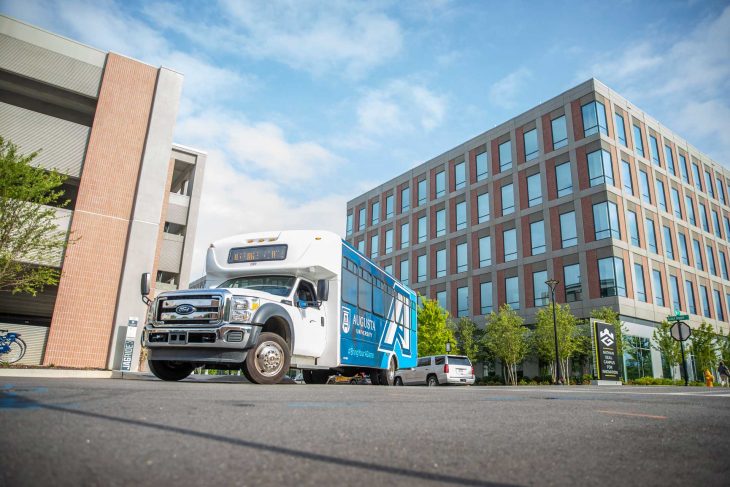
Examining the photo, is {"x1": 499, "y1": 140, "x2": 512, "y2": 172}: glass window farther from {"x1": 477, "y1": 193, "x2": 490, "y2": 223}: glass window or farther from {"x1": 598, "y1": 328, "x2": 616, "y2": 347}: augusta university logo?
{"x1": 598, "y1": 328, "x2": 616, "y2": 347}: augusta university logo

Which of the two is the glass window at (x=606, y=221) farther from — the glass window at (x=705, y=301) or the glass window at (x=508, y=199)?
the glass window at (x=705, y=301)

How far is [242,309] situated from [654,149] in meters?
42.5

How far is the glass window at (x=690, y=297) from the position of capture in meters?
38.9

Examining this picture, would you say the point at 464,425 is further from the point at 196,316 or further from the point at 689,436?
the point at 196,316

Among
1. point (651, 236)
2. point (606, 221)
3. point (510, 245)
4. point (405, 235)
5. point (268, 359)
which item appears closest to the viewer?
point (268, 359)

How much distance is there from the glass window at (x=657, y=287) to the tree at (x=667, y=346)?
9.52ft

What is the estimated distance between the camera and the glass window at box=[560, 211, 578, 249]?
3562cm

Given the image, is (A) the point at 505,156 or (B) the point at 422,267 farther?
(B) the point at 422,267

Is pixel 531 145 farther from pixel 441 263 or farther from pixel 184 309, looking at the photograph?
pixel 184 309

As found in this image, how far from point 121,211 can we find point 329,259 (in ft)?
45.2

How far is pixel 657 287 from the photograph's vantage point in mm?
36406

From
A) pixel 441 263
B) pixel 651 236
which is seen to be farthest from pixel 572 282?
pixel 441 263

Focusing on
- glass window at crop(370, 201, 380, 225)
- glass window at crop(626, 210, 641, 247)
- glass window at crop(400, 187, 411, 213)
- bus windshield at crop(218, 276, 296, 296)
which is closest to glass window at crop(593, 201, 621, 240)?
glass window at crop(626, 210, 641, 247)

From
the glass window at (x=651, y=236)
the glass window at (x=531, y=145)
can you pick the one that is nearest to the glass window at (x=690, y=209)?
the glass window at (x=651, y=236)
